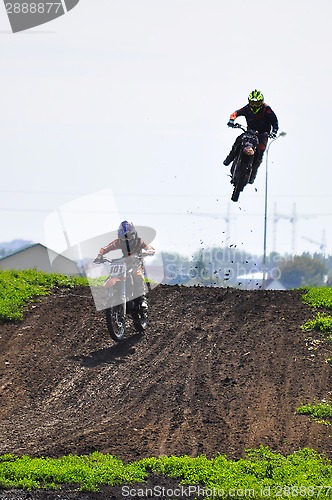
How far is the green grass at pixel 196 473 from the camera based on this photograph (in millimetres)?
10523

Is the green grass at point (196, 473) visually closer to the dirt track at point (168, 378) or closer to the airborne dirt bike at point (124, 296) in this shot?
the dirt track at point (168, 378)

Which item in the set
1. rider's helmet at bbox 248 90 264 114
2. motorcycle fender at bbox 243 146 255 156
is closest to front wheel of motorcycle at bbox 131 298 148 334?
motorcycle fender at bbox 243 146 255 156

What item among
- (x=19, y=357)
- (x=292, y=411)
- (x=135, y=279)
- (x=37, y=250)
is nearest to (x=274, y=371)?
(x=292, y=411)

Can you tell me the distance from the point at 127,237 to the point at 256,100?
3.88 metres

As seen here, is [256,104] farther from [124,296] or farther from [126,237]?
[124,296]

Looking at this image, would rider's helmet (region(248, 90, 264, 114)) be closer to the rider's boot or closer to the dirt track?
the rider's boot

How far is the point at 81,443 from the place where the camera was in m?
Answer: 12.7

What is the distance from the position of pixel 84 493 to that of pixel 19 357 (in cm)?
731

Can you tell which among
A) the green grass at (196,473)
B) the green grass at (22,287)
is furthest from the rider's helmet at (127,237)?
the green grass at (196,473)

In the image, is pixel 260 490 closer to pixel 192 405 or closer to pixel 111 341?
pixel 192 405

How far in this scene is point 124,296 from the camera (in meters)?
18.1
